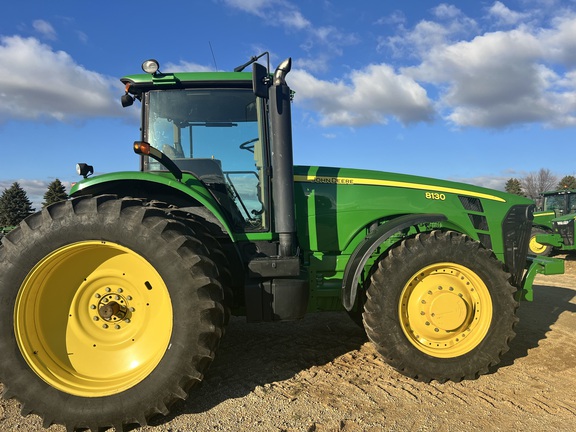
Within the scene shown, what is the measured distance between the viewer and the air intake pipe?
3107mm

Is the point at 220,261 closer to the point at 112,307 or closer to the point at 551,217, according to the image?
the point at 112,307

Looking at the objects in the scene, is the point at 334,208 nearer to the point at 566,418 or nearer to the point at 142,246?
the point at 142,246

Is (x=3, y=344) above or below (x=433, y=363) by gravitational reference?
above

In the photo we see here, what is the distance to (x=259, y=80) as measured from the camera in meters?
3.00

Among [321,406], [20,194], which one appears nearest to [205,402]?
[321,406]

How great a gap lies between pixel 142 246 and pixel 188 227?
0.33 metres

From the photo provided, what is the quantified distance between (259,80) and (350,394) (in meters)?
2.37

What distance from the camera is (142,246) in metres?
2.68

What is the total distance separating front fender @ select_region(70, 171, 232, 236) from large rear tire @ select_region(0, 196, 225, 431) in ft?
1.05

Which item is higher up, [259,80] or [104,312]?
[259,80]

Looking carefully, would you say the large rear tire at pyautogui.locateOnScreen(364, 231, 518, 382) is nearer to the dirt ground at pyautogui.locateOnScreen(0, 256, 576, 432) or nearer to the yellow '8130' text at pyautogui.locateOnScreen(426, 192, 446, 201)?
the dirt ground at pyautogui.locateOnScreen(0, 256, 576, 432)

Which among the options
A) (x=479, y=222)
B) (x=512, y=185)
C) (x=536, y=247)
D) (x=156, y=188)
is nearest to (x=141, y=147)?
(x=156, y=188)

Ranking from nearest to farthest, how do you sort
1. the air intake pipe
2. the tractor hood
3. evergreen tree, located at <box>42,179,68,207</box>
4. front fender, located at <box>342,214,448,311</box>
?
1. the air intake pipe
2. front fender, located at <box>342,214,448,311</box>
3. the tractor hood
4. evergreen tree, located at <box>42,179,68,207</box>

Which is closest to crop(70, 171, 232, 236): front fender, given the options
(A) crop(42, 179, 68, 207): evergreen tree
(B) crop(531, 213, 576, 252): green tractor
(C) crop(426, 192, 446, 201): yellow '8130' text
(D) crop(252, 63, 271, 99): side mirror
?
(D) crop(252, 63, 271, 99): side mirror
